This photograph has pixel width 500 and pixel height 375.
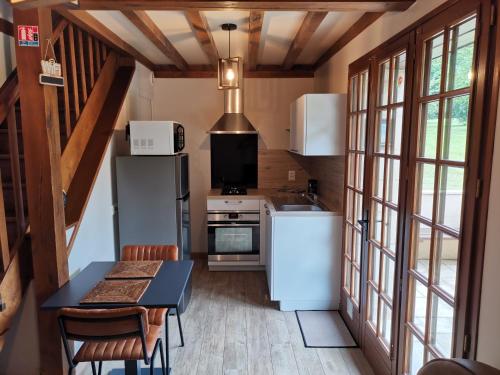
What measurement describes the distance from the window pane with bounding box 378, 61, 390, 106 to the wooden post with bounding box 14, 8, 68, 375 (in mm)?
2041

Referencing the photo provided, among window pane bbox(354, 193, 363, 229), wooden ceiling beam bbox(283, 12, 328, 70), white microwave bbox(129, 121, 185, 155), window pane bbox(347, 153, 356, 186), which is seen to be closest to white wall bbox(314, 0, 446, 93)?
wooden ceiling beam bbox(283, 12, 328, 70)

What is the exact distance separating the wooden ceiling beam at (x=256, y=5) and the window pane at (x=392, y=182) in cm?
91

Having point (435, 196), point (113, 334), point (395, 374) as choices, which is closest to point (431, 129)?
point (435, 196)

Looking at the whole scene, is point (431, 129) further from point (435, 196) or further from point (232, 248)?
point (232, 248)

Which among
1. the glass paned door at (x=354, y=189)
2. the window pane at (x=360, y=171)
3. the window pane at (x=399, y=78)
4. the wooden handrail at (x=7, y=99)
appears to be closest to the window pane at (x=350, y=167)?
the glass paned door at (x=354, y=189)

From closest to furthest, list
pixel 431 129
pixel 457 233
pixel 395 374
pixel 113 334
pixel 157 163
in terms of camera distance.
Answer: pixel 457 233, pixel 113 334, pixel 431 129, pixel 395 374, pixel 157 163

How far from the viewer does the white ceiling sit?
2736 mm

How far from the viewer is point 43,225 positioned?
207 cm

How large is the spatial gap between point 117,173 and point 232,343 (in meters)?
1.79

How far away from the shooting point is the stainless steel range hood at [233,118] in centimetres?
436

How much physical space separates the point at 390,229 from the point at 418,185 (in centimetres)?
49

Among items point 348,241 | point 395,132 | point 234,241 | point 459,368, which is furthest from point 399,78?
point 234,241

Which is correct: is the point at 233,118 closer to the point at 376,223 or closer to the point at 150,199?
the point at 150,199

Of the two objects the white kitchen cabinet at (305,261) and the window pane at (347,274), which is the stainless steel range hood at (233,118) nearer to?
the white kitchen cabinet at (305,261)
